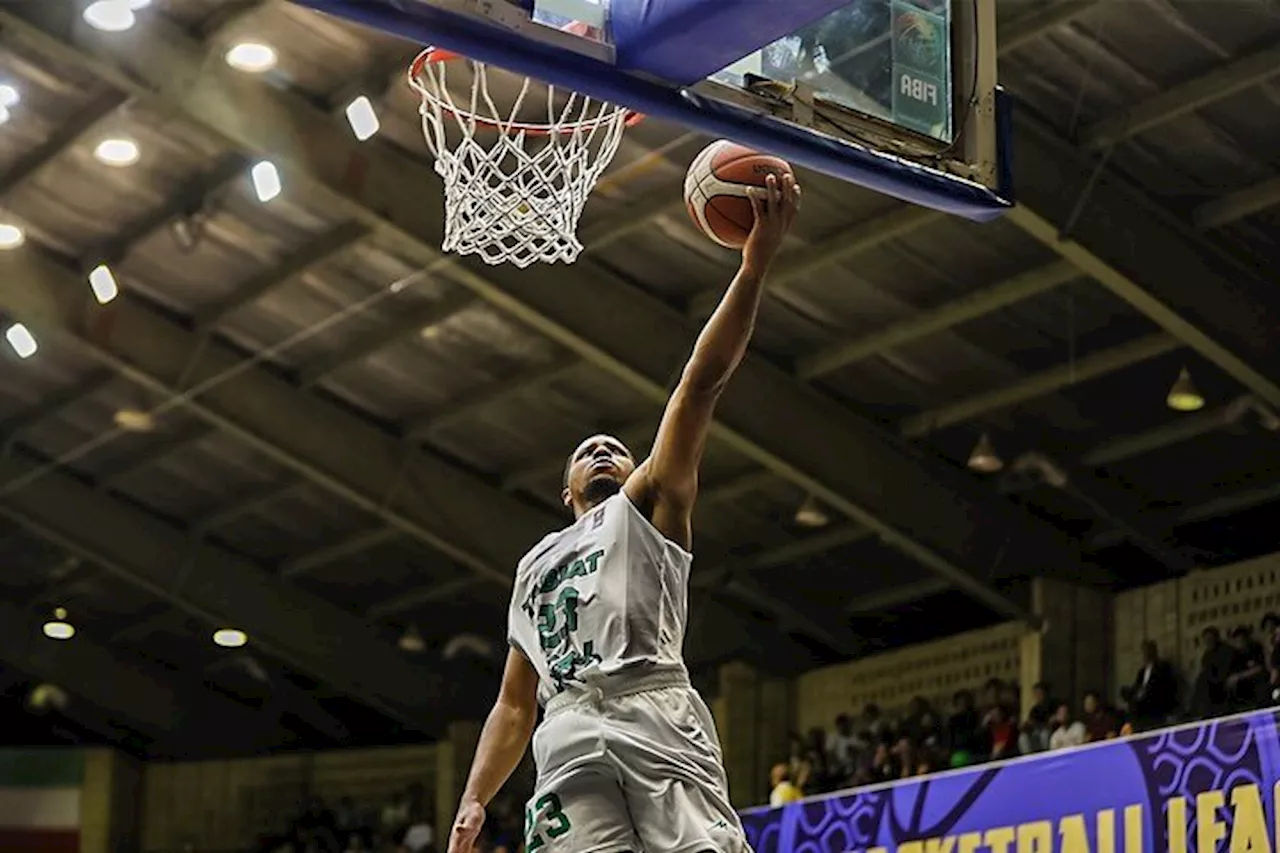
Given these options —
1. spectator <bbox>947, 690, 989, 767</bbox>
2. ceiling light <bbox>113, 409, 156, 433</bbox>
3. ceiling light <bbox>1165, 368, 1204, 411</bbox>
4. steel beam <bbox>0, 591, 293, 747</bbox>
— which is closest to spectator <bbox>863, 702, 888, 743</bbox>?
spectator <bbox>947, 690, 989, 767</bbox>

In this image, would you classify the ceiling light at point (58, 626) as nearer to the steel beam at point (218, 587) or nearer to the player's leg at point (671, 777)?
the steel beam at point (218, 587)

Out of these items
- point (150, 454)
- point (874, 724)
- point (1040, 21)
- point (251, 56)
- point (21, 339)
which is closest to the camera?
point (1040, 21)

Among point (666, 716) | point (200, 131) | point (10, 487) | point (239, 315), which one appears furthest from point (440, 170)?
point (10, 487)

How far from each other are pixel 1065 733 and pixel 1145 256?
12.7ft

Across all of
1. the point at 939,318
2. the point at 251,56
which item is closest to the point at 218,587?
the point at 251,56

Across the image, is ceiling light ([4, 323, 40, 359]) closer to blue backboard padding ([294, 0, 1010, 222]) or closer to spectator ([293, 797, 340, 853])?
spectator ([293, 797, 340, 853])

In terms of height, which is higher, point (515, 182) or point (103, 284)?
point (103, 284)

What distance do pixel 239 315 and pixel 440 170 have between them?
38.6ft

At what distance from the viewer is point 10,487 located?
23.3m

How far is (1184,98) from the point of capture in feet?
47.5

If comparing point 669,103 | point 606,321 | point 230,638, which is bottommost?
point 669,103

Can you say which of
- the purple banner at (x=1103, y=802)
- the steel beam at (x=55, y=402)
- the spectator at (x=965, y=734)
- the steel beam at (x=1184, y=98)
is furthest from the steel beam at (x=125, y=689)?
the steel beam at (x=1184, y=98)

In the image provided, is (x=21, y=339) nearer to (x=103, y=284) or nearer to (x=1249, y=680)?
(x=103, y=284)

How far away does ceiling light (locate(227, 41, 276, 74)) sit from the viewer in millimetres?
15789
